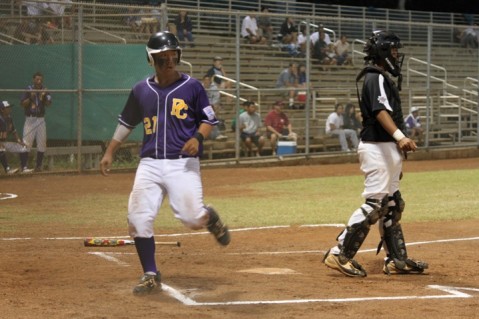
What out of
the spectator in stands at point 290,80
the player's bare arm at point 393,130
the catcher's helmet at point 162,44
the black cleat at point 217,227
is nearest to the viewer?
the catcher's helmet at point 162,44

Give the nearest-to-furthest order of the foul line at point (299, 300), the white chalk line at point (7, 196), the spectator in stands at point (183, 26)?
the foul line at point (299, 300)
the white chalk line at point (7, 196)
the spectator in stands at point (183, 26)

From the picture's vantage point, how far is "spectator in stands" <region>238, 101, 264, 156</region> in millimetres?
21578

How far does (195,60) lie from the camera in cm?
2141

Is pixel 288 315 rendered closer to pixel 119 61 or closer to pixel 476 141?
pixel 119 61

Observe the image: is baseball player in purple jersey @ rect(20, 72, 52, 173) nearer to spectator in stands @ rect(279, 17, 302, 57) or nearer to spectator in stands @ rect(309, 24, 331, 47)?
spectator in stands @ rect(279, 17, 302, 57)

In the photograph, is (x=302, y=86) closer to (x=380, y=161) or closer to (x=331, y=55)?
(x=331, y=55)

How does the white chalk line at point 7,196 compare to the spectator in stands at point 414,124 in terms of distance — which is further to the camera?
the spectator in stands at point 414,124

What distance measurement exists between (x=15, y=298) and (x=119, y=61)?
43.5ft

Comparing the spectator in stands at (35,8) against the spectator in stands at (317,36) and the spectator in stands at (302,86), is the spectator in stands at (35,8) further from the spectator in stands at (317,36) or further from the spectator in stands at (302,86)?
the spectator in stands at (317,36)

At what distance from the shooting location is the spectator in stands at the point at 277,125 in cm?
2239

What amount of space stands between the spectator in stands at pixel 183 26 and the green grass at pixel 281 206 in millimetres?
4425

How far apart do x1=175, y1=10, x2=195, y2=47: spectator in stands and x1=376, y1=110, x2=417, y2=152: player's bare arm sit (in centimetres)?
1313

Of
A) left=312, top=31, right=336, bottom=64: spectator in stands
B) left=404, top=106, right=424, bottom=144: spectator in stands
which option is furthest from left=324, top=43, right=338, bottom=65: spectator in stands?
left=404, top=106, right=424, bottom=144: spectator in stands

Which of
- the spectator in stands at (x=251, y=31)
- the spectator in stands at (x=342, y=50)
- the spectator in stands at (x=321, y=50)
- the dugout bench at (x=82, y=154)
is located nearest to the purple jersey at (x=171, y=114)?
the dugout bench at (x=82, y=154)
